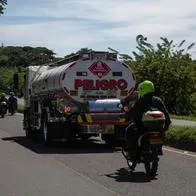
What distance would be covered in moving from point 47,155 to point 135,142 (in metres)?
4.07

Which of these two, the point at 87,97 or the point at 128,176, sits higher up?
the point at 87,97

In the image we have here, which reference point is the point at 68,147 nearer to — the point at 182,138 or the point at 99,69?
the point at 99,69

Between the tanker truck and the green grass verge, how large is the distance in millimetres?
1436

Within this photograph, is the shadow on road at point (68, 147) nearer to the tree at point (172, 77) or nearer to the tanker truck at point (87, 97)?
the tanker truck at point (87, 97)

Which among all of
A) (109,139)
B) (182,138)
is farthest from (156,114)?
(109,139)

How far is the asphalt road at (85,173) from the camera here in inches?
385

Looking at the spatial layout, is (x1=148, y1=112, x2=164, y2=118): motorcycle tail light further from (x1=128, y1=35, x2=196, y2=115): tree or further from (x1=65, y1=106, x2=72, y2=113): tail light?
(x1=128, y1=35, x2=196, y2=115): tree

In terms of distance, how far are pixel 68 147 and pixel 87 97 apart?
1.52m

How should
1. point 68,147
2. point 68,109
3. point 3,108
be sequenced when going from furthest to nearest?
point 3,108
point 68,147
point 68,109

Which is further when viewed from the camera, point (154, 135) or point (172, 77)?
point (172, 77)

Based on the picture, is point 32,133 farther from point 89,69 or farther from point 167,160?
point 167,160

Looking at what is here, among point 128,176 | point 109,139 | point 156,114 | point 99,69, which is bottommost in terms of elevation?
point 109,139

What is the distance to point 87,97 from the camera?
1783 centimetres

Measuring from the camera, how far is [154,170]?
1127 cm
